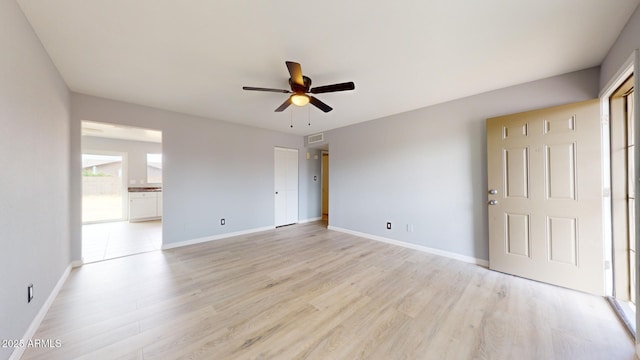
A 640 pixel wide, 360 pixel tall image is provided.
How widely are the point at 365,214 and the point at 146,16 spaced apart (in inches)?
163

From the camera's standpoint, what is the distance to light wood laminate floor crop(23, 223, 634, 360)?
1.54 metres

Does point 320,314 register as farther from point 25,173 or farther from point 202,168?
point 202,168

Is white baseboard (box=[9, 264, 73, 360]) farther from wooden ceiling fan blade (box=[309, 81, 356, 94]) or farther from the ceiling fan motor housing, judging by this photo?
wooden ceiling fan blade (box=[309, 81, 356, 94])

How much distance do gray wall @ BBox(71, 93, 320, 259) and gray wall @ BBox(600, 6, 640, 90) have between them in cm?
500

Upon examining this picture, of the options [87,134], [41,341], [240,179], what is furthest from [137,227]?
[41,341]

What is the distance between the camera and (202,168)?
421cm

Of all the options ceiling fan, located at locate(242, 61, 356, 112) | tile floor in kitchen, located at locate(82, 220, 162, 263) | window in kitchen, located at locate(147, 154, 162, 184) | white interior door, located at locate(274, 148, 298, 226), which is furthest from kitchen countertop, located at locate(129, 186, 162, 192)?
ceiling fan, located at locate(242, 61, 356, 112)

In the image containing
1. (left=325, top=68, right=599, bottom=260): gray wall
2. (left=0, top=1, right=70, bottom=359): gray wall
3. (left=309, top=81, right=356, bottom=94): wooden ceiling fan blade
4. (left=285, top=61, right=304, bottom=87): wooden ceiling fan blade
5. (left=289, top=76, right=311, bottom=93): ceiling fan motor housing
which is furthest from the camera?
(left=325, top=68, right=599, bottom=260): gray wall

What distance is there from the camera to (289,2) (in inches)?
59.9

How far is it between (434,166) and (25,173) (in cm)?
448

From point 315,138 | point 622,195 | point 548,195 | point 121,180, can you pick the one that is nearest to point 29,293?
point 315,138

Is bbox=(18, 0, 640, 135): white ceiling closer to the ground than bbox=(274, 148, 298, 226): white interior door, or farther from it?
farther from it

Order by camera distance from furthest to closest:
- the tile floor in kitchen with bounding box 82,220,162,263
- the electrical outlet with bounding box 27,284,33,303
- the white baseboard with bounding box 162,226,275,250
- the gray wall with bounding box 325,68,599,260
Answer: the white baseboard with bounding box 162,226,275,250
the tile floor in kitchen with bounding box 82,220,162,263
the gray wall with bounding box 325,68,599,260
the electrical outlet with bounding box 27,284,33,303

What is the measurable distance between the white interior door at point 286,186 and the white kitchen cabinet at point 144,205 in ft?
13.0
